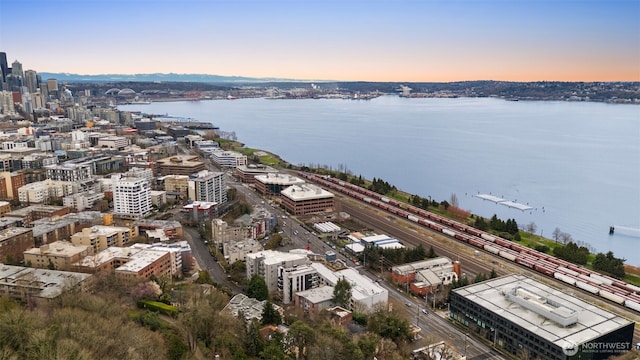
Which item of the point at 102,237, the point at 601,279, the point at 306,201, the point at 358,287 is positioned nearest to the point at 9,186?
the point at 102,237

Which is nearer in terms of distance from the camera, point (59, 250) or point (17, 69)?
point (59, 250)

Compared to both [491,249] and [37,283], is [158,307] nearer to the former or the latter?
[37,283]

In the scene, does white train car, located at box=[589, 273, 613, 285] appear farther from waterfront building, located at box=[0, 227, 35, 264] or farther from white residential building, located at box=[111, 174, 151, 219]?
waterfront building, located at box=[0, 227, 35, 264]

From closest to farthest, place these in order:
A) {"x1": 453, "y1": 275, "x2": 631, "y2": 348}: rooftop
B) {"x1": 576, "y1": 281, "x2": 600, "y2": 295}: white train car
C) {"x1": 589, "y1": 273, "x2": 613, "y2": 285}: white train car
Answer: {"x1": 453, "y1": 275, "x2": 631, "y2": 348}: rooftop, {"x1": 576, "y1": 281, "x2": 600, "y2": 295}: white train car, {"x1": 589, "y1": 273, "x2": 613, "y2": 285}: white train car

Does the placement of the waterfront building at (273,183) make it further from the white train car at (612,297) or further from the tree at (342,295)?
the white train car at (612,297)

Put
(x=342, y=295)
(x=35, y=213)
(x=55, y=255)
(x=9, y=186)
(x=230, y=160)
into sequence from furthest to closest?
(x=230, y=160) → (x=9, y=186) → (x=35, y=213) → (x=55, y=255) → (x=342, y=295)

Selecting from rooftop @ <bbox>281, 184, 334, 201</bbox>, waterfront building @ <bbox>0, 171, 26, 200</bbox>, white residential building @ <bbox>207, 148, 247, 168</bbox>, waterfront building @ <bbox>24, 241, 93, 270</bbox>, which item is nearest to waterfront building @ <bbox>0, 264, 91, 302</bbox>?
waterfront building @ <bbox>24, 241, 93, 270</bbox>

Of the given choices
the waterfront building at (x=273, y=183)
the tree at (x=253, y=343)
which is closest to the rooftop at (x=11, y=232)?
the tree at (x=253, y=343)
